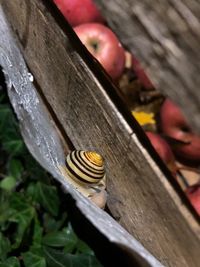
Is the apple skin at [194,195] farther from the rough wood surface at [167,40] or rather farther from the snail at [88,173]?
the rough wood surface at [167,40]

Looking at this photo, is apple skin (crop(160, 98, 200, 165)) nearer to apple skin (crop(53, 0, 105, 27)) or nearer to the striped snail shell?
apple skin (crop(53, 0, 105, 27))

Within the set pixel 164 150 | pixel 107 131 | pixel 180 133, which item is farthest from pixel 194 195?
pixel 107 131

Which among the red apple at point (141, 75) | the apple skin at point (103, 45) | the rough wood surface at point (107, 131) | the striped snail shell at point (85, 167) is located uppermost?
the rough wood surface at point (107, 131)

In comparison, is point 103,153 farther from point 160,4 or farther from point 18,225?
point 160,4

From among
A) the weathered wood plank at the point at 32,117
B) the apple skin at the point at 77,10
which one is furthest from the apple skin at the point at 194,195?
the apple skin at the point at 77,10

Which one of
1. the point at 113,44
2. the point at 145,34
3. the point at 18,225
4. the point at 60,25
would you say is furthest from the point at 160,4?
the point at 113,44

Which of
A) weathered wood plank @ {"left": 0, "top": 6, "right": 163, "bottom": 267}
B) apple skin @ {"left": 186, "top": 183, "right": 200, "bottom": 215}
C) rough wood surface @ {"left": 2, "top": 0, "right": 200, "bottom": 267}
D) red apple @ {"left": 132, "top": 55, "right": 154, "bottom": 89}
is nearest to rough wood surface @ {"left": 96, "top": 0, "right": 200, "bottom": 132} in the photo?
rough wood surface @ {"left": 2, "top": 0, "right": 200, "bottom": 267}
